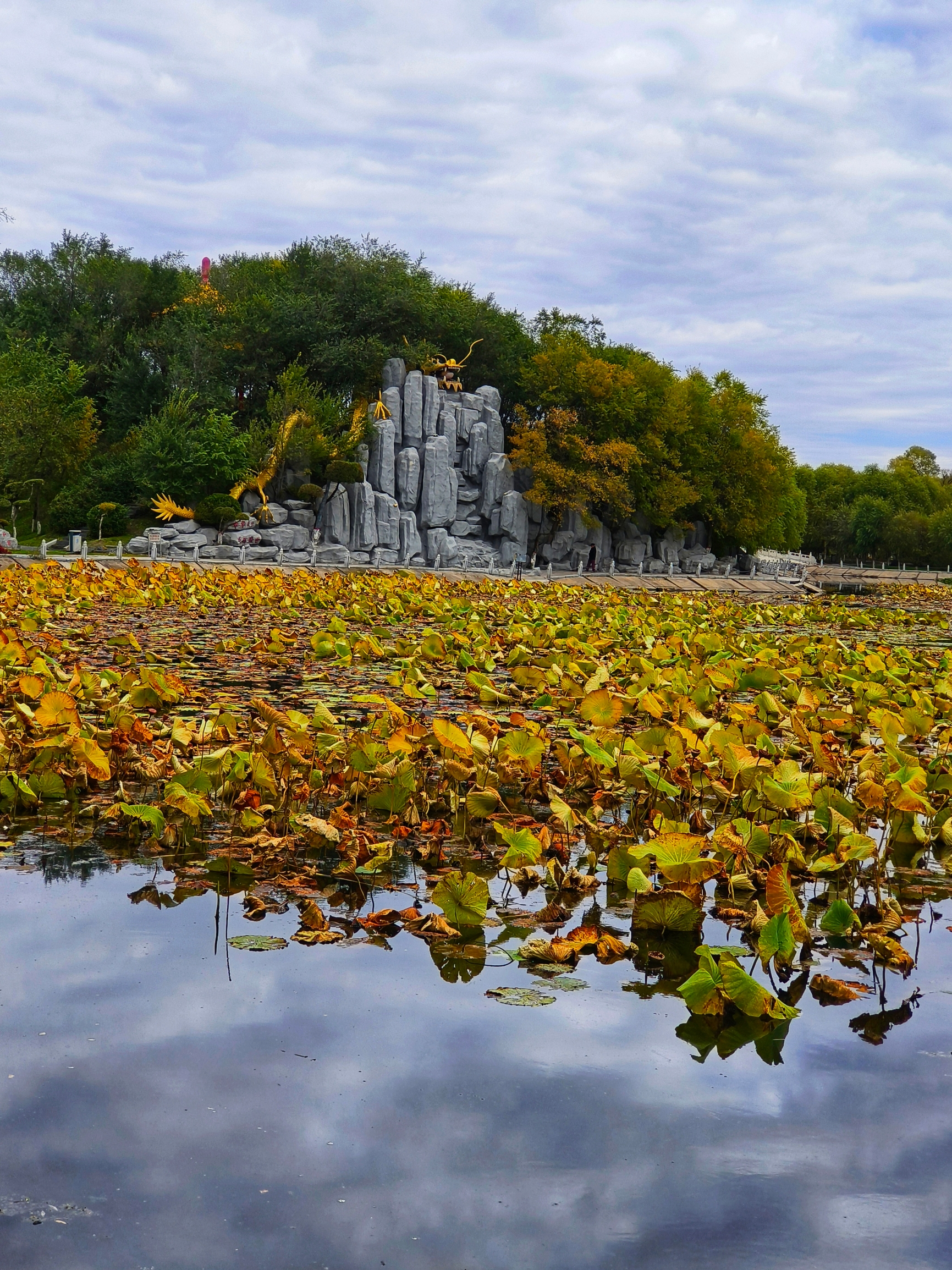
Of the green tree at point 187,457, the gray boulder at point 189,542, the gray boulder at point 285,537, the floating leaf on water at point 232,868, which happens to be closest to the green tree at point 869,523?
the gray boulder at point 285,537

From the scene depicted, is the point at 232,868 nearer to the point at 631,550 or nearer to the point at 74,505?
the point at 74,505

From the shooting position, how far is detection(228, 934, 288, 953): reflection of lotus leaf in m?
2.94

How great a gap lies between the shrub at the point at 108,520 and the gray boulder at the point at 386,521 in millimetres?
8418

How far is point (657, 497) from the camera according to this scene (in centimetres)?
4262

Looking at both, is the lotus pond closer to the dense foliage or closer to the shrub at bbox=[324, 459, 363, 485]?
the shrub at bbox=[324, 459, 363, 485]

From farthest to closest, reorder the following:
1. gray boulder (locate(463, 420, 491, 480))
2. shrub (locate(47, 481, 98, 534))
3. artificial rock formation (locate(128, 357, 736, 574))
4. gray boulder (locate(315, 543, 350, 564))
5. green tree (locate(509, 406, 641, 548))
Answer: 1. gray boulder (locate(463, 420, 491, 480))
2. green tree (locate(509, 406, 641, 548))
3. artificial rock formation (locate(128, 357, 736, 574))
4. shrub (locate(47, 481, 98, 534))
5. gray boulder (locate(315, 543, 350, 564))

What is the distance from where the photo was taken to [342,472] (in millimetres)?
37375

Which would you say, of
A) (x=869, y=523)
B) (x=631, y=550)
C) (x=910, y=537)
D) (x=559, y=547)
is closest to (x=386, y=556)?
(x=559, y=547)

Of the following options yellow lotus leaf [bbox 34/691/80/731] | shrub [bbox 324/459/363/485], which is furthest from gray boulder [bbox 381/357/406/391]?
yellow lotus leaf [bbox 34/691/80/731]

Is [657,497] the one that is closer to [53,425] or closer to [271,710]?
[53,425]

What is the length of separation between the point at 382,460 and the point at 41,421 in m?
11.6

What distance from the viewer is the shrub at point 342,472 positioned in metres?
37.3

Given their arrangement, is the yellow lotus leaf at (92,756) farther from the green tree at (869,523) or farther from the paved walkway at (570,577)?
the green tree at (869,523)

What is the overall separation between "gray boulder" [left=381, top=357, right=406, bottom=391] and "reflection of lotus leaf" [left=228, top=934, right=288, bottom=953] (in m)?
39.4
